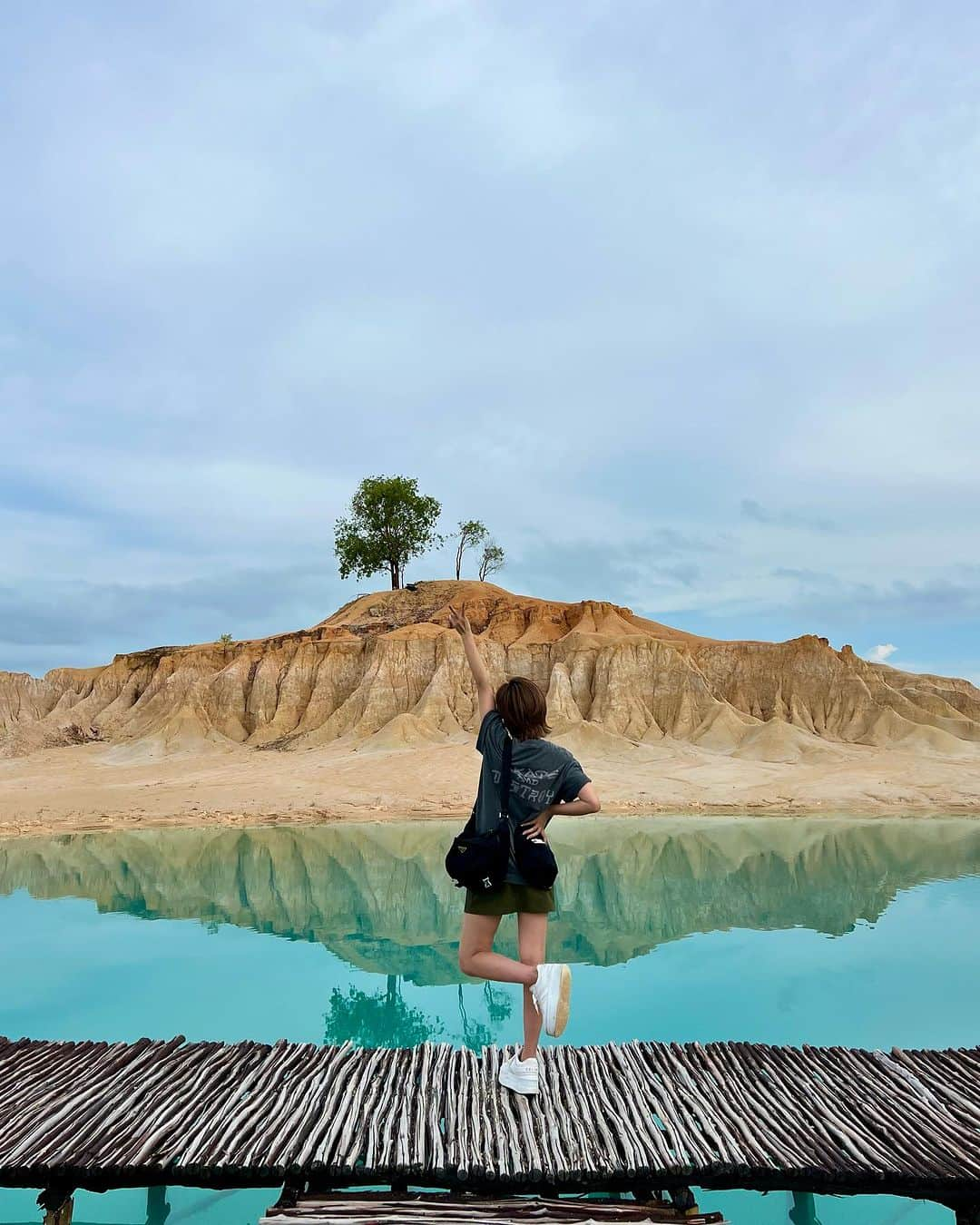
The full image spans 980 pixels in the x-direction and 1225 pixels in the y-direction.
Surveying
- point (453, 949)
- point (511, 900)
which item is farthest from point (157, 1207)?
point (453, 949)

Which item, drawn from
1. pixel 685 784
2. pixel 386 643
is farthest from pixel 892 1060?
pixel 386 643

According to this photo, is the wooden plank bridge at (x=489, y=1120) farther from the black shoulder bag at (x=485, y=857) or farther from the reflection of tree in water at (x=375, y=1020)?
the reflection of tree in water at (x=375, y=1020)

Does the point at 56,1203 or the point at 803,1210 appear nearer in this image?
the point at 56,1203

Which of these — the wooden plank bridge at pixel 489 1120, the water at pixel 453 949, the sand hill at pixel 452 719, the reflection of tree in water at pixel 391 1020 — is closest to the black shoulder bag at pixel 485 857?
the wooden plank bridge at pixel 489 1120

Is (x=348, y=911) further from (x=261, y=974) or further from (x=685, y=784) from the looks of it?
(x=685, y=784)

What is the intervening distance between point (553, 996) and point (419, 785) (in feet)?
94.3

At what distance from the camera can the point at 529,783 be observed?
465cm

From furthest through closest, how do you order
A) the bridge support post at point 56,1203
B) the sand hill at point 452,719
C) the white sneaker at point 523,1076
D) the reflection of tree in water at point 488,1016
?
1. the sand hill at point 452,719
2. the reflection of tree in water at point 488,1016
3. the white sneaker at point 523,1076
4. the bridge support post at point 56,1203

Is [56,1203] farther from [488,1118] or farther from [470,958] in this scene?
[470,958]

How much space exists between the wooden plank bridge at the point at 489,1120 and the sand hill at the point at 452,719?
2451 centimetres

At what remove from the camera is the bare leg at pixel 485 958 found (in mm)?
4707

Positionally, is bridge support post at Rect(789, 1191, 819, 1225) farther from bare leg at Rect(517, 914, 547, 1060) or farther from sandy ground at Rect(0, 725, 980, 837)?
sandy ground at Rect(0, 725, 980, 837)

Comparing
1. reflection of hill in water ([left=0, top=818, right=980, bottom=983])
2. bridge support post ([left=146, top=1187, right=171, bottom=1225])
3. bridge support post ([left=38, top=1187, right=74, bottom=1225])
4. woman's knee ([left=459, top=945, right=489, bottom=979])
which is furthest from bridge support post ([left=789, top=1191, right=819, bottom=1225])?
reflection of hill in water ([left=0, top=818, right=980, bottom=983])

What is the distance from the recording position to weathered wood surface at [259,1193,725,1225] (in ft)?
13.5
